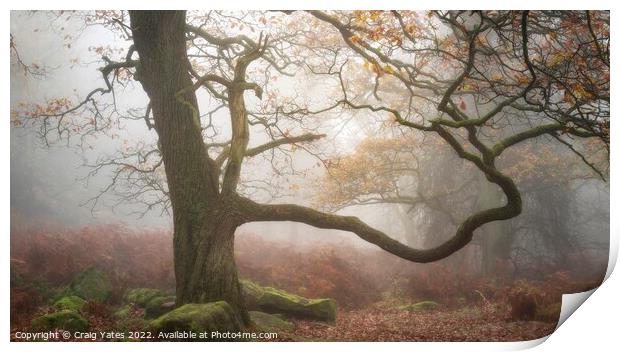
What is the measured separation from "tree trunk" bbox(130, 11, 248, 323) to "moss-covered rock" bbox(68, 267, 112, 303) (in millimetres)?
995

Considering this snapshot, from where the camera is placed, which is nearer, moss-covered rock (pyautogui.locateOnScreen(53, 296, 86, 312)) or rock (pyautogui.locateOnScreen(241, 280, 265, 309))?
moss-covered rock (pyautogui.locateOnScreen(53, 296, 86, 312))

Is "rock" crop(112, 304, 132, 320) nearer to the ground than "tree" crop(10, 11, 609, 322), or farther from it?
nearer to the ground

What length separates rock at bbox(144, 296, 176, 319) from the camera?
517cm

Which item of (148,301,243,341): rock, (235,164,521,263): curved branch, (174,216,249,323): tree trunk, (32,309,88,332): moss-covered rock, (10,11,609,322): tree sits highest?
(10,11,609,322): tree

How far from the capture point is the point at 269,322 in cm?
517

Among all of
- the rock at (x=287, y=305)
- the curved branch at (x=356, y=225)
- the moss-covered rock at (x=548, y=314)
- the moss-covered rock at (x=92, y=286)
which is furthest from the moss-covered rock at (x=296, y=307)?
Result: the moss-covered rock at (x=548, y=314)

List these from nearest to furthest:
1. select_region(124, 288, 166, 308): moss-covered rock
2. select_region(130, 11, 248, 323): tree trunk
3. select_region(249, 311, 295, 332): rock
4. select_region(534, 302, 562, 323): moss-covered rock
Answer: select_region(130, 11, 248, 323): tree trunk, select_region(249, 311, 295, 332): rock, select_region(124, 288, 166, 308): moss-covered rock, select_region(534, 302, 562, 323): moss-covered rock

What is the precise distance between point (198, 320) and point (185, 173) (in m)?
1.53

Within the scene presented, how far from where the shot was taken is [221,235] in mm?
4902

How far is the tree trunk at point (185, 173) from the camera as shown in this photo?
490cm

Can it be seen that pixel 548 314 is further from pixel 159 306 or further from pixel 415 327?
pixel 159 306

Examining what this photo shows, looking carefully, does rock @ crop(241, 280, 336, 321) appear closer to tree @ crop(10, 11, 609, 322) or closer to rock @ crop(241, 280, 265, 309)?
rock @ crop(241, 280, 265, 309)

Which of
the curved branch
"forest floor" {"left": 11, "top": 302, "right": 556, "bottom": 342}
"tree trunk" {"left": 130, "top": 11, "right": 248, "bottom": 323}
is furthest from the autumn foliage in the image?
the curved branch

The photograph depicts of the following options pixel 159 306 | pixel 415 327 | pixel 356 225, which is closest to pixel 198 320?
pixel 159 306
